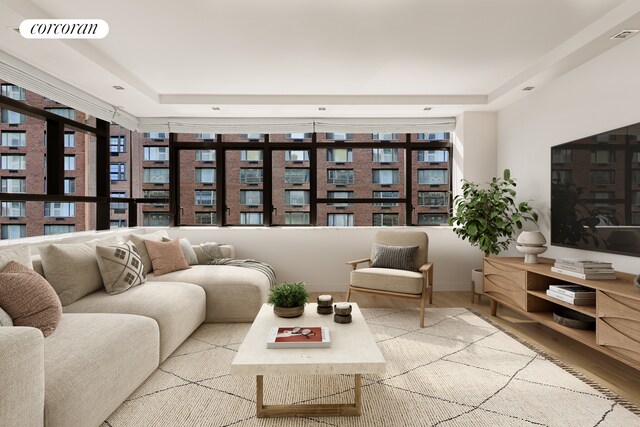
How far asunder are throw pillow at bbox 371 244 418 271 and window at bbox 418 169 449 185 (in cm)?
155

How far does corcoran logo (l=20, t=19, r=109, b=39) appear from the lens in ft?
8.05

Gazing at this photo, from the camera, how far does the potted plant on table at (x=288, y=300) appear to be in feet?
8.66

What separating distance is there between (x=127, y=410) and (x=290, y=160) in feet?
12.9

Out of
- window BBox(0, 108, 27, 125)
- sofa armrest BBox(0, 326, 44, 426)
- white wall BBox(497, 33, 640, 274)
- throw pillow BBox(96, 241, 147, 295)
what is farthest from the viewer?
window BBox(0, 108, 27, 125)

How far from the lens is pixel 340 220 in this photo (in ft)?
18.0

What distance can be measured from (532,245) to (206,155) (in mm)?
4313

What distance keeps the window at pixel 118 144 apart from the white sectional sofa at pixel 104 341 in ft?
5.95

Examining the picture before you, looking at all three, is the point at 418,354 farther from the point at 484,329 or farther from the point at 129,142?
the point at 129,142

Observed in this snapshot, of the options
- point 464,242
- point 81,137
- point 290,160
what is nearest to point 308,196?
point 290,160

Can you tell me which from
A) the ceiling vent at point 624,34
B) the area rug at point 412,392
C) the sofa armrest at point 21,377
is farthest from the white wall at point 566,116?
the sofa armrest at point 21,377

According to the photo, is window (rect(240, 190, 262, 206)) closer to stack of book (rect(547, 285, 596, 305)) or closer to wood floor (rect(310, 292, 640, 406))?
wood floor (rect(310, 292, 640, 406))

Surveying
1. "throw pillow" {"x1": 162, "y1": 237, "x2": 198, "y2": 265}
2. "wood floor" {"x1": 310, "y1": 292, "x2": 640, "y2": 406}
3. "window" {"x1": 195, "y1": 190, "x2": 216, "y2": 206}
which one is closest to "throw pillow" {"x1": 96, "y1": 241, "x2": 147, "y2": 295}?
"throw pillow" {"x1": 162, "y1": 237, "x2": 198, "y2": 265}

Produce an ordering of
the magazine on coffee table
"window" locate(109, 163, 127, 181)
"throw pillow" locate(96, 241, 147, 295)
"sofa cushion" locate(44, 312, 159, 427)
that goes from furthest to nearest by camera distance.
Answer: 1. "window" locate(109, 163, 127, 181)
2. "throw pillow" locate(96, 241, 147, 295)
3. the magazine on coffee table
4. "sofa cushion" locate(44, 312, 159, 427)

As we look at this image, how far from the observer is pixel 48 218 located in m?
7.09
